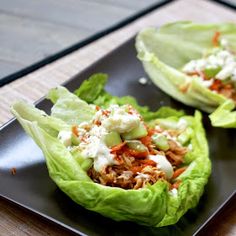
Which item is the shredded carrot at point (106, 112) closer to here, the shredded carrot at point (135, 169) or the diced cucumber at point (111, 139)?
the diced cucumber at point (111, 139)

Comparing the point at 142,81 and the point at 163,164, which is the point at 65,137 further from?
the point at 142,81

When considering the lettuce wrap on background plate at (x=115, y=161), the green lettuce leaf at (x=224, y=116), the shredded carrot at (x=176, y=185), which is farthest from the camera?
the green lettuce leaf at (x=224, y=116)

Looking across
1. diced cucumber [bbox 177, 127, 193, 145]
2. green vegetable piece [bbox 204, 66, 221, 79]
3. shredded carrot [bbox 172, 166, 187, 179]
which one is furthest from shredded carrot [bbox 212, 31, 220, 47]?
shredded carrot [bbox 172, 166, 187, 179]

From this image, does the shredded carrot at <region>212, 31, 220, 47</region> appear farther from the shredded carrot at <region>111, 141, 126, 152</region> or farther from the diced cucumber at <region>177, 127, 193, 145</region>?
the shredded carrot at <region>111, 141, 126, 152</region>

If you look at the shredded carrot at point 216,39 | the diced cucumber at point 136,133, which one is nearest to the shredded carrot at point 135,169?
the diced cucumber at point 136,133

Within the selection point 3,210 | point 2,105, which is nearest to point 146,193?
point 3,210

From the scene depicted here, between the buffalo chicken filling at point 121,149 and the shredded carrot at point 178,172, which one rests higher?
the buffalo chicken filling at point 121,149
